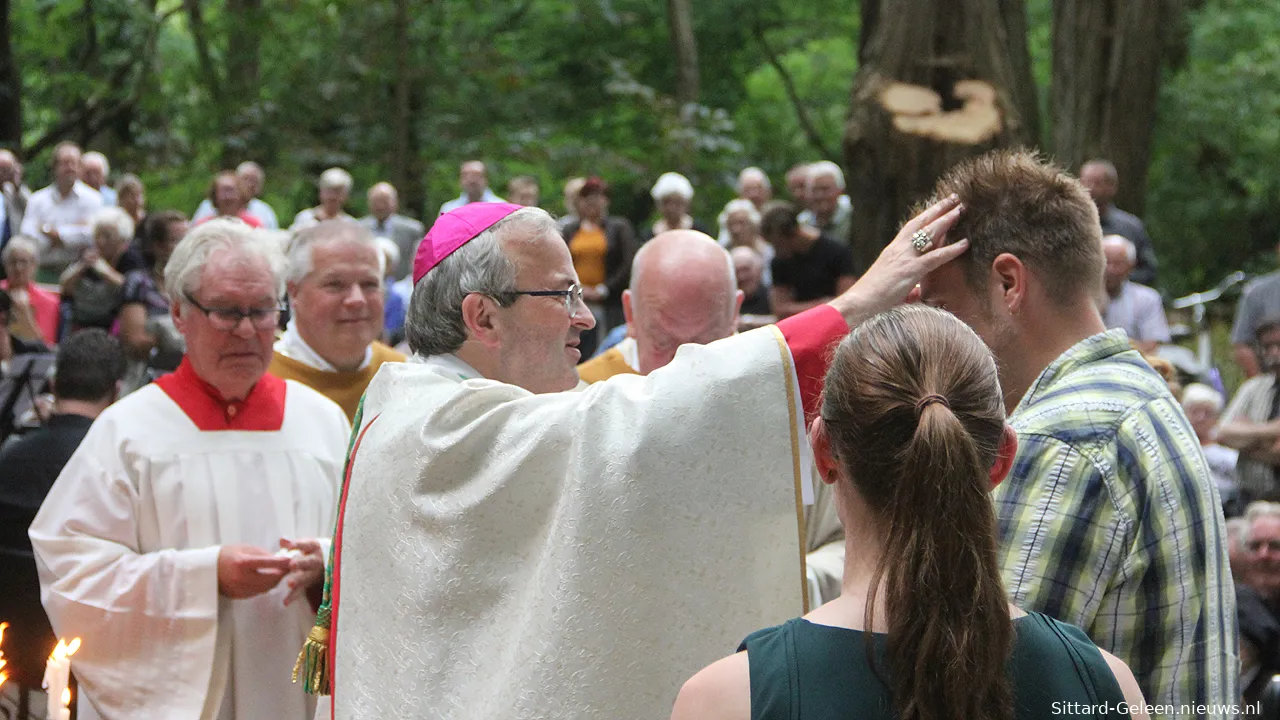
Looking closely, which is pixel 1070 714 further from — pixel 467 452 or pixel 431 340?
pixel 431 340

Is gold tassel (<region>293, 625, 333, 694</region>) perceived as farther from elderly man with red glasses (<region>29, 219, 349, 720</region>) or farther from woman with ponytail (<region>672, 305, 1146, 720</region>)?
woman with ponytail (<region>672, 305, 1146, 720</region>)

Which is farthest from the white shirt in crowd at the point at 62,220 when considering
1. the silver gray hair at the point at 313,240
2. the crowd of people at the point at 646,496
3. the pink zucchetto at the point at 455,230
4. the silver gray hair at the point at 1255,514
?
the pink zucchetto at the point at 455,230

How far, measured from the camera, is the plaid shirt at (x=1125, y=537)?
253 cm

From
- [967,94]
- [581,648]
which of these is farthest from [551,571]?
[967,94]

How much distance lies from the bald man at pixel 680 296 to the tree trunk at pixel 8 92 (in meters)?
15.3

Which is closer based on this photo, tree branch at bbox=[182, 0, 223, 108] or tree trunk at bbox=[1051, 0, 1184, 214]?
tree trunk at bbox=[1051, 0, 1184, 214]

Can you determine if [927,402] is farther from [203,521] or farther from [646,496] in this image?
[203,521]

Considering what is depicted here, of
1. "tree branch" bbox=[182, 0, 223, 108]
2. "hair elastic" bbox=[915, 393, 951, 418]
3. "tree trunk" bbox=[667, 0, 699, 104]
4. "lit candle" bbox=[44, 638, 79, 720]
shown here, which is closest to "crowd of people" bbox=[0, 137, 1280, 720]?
"hair elastic" bbox=[915, 393, 951, 418]

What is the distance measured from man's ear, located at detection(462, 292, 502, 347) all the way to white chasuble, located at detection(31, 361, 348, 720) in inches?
53.2

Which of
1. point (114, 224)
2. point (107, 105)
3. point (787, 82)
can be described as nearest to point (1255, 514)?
point (114, 224)

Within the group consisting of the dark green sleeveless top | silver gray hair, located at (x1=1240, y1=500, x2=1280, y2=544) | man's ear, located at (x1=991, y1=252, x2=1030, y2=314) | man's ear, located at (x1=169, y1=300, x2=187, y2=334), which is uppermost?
man's ear, located at (x1=991, y1=252, x2=1030, y2=314)

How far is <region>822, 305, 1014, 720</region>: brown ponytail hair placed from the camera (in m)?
1.92

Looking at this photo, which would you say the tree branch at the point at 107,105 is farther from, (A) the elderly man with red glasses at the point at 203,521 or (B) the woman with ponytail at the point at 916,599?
(B) the woman with ponytail at the point at 916,599

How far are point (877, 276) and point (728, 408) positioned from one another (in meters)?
0.40
